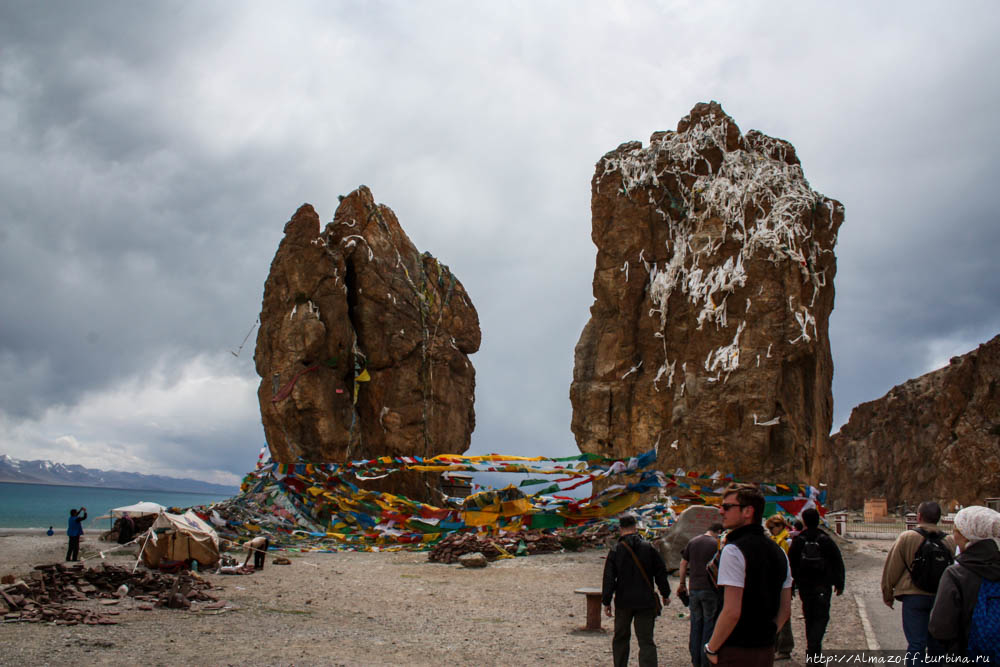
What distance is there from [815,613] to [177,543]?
1042 centimetres

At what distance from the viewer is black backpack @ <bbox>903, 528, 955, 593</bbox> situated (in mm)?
4859

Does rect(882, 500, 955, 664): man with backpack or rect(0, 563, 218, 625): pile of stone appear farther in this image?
rect(0, 563, 218, 625): pile of stone

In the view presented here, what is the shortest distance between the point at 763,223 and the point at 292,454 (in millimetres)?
17937

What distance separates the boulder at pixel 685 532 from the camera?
12766 mm

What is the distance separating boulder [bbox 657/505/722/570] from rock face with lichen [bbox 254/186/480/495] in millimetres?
15508

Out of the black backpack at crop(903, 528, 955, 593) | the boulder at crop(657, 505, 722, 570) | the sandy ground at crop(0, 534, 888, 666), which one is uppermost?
the black backpack at crop(903, 528, 955, 593)

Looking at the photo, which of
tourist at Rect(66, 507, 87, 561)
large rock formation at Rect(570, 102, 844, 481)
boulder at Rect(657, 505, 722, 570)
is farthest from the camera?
large rock formation at Rect(570, 102, 844, 481)

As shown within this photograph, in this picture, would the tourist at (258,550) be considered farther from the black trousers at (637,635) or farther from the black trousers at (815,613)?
the black trousers at (815,613)

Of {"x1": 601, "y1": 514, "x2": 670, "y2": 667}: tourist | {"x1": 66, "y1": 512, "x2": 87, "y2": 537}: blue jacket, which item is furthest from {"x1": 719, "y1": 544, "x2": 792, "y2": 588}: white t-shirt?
{"x1": 66, "y1": 512, "x2": 87, "y2": 537}: blue jacket

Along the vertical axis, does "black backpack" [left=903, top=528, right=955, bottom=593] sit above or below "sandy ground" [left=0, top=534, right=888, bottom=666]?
above

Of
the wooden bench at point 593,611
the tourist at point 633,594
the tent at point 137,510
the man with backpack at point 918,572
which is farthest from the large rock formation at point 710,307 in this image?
the man with backpack at point 918,572

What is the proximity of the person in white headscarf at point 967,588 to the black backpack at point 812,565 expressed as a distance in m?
2.69

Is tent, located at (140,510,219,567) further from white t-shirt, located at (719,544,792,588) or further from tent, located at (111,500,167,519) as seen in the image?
white t-shirt, located at (719,544,792,588)

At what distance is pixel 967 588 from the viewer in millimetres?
3762
